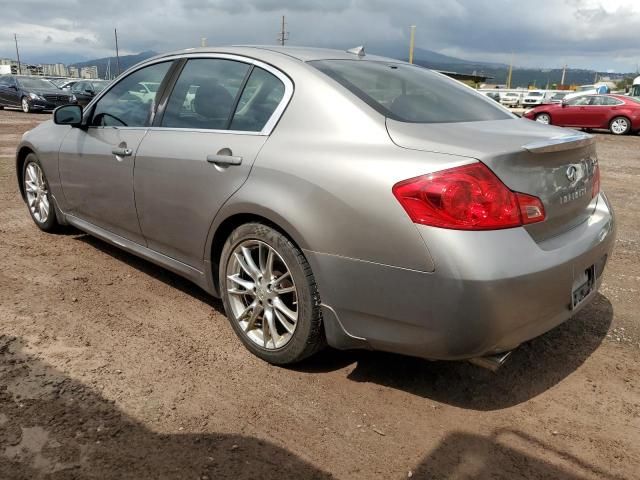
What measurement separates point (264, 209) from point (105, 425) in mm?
1183

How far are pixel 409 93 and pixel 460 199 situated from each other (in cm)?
96

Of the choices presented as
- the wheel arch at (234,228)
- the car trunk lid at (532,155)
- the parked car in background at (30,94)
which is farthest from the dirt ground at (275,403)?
the parked car in background at (30,94)

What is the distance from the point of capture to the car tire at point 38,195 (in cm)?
478

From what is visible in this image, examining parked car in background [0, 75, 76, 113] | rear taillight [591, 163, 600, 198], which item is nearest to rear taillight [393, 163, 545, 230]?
rear taillight [591, 163, 600, 198]

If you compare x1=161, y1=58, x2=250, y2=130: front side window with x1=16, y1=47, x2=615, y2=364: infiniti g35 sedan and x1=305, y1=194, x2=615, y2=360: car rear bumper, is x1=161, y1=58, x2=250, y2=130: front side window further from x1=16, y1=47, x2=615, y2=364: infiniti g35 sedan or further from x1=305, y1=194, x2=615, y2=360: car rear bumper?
x1=305, y1=194, x2=615, y2=360: car rear bumper

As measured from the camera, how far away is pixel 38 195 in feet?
16.3

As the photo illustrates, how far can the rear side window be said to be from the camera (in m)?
2.84

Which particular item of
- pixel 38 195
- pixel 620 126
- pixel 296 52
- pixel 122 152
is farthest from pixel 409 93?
pixel 620 126

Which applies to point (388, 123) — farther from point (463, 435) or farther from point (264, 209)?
point (463, 435)

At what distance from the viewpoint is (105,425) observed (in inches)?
92.0

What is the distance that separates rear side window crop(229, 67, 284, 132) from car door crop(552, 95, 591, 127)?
1830 cm

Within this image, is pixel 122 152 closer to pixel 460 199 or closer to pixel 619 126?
pixel 460 199

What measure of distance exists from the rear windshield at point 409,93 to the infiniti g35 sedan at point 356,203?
1 centimetres

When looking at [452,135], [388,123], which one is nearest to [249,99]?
[388,123]
